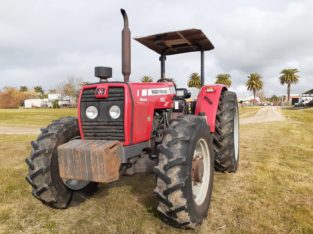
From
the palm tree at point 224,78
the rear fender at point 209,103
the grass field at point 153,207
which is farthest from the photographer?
the palm tree at point 224,78

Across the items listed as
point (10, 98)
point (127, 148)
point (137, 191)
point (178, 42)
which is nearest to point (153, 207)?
point (137, 191)

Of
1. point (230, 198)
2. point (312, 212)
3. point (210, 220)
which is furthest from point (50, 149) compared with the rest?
point (312, 212)

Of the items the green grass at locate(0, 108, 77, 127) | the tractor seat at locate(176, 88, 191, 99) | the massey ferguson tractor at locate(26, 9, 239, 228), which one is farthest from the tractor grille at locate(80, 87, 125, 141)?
the green grass at locate(0, 108, 77, 127)

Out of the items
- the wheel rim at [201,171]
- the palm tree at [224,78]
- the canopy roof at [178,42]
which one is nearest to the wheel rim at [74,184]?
the wheel rim at [201,171]

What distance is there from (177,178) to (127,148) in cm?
70

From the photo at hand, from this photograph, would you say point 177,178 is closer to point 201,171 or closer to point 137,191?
point 201,171

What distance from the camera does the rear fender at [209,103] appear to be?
4.58 m

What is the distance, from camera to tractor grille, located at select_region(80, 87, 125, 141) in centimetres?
334

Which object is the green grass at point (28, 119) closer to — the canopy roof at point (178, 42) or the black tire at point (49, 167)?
the canopy roof at point (178, 42)

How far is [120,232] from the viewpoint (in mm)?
3189

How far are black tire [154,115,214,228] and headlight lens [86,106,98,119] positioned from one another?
2.95ft

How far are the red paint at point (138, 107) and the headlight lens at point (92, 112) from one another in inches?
5.7

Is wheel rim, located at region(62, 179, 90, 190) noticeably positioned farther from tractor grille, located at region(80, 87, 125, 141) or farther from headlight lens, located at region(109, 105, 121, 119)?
headlight lens, located at region(109, 105, 121, 119)

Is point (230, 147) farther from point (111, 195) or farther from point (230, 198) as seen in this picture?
point (111, 195)
